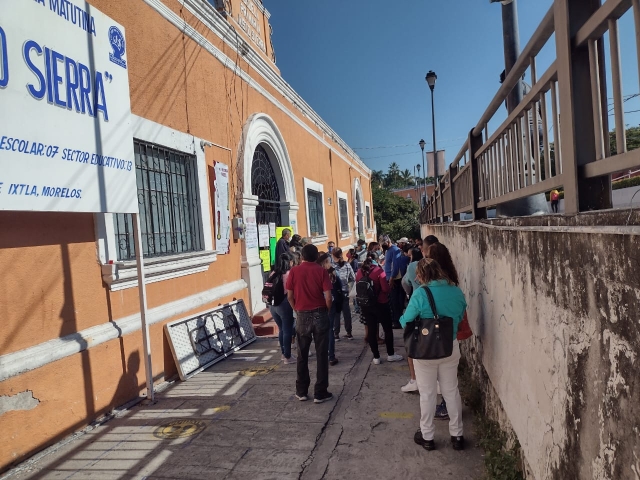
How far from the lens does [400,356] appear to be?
6.02m

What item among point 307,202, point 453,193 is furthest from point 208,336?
point 307,202

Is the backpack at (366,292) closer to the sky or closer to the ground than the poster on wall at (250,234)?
closer to the ground

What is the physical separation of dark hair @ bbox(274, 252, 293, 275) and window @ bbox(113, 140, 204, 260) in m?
1.49

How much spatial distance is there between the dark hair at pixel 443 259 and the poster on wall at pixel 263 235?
20.2 feet

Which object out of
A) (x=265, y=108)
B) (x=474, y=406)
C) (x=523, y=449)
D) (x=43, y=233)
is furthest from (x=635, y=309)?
(x=265, y=108)

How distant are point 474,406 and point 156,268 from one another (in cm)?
391

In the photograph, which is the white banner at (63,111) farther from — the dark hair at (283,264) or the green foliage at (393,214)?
the green foliage at (393,214)

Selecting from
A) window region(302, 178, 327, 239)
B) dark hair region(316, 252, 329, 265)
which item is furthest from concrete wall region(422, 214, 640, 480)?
window region(302, 178, 327, 239)

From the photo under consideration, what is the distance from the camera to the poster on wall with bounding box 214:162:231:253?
24.5 ft

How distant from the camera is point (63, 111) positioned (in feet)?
12.6

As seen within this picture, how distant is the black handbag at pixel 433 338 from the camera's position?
330 centimetres

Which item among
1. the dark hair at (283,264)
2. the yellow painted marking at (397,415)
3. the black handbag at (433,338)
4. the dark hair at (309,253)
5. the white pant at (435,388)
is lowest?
the yellow painted marking at (397,415)

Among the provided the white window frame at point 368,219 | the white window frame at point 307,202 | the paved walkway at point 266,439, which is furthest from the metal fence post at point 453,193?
the white window frame at point 368,219

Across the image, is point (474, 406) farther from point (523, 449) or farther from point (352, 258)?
point (352, 258)
